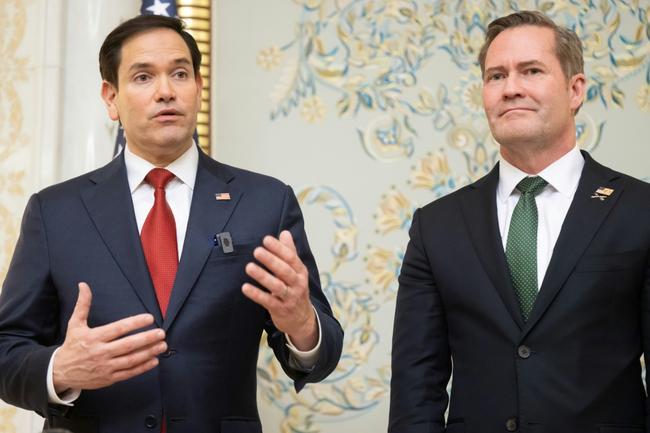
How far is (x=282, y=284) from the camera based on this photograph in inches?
88.1

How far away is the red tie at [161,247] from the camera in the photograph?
8.21 feet

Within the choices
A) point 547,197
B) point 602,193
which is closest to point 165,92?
point 547,197

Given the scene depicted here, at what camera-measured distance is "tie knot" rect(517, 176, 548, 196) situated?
268 cm

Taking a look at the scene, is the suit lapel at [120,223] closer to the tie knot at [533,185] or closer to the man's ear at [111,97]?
the man's ear at [111,97]

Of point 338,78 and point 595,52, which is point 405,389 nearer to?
point 338,78

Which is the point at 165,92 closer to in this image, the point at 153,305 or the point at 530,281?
the point at 153,305

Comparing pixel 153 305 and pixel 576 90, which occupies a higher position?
pixel 576 90

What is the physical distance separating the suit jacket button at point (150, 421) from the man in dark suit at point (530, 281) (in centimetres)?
59

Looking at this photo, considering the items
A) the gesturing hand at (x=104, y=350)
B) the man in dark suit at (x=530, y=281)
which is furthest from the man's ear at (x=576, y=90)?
the gesturing hand at (x=104, y=350)

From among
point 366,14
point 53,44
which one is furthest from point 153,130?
point 366,14

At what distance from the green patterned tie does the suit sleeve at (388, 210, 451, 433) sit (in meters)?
0.22

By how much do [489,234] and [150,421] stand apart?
2.98 feet

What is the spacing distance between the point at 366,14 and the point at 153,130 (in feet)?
4.93

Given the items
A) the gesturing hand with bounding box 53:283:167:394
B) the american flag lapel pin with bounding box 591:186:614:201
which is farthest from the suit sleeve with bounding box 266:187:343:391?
the american flag lapel pin with bounding box 591:186:614:201
